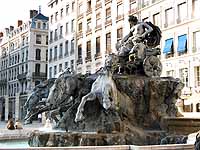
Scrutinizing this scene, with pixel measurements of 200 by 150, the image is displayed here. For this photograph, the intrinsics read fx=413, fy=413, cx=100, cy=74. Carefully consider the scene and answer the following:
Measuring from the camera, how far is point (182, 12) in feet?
121

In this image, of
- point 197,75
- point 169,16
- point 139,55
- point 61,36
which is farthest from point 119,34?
point 139,55

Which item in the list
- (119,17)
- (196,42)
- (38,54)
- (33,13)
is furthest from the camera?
(33,13)

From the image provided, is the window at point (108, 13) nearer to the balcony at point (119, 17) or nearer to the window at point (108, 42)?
the window at point (108, 42)

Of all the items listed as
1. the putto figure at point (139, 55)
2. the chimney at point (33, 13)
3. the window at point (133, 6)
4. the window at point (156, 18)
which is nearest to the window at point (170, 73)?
the window at point (156, 18)

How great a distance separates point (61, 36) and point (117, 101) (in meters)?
49.2

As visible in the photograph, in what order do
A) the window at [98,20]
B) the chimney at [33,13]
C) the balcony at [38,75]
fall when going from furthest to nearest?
the chimney at [33,13] → the balcony at [38,75] → the window at [98,20]

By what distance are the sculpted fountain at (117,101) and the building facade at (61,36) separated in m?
41.5

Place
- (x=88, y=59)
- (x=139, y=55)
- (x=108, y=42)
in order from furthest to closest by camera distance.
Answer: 1. (x=88, y=59)
2. (x=108, y=42)
3. (x=139, y=55)

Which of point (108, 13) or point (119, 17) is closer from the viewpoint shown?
point (119, 17)

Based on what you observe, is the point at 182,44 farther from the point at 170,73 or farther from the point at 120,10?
the point at 120,10

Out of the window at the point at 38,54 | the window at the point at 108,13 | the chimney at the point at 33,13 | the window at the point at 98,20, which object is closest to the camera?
the window at the point at 108,13

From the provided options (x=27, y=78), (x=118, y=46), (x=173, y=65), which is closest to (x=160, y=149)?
(x=118, y=46)

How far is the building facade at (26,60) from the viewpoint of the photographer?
231 ft

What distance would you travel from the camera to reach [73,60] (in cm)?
5584
